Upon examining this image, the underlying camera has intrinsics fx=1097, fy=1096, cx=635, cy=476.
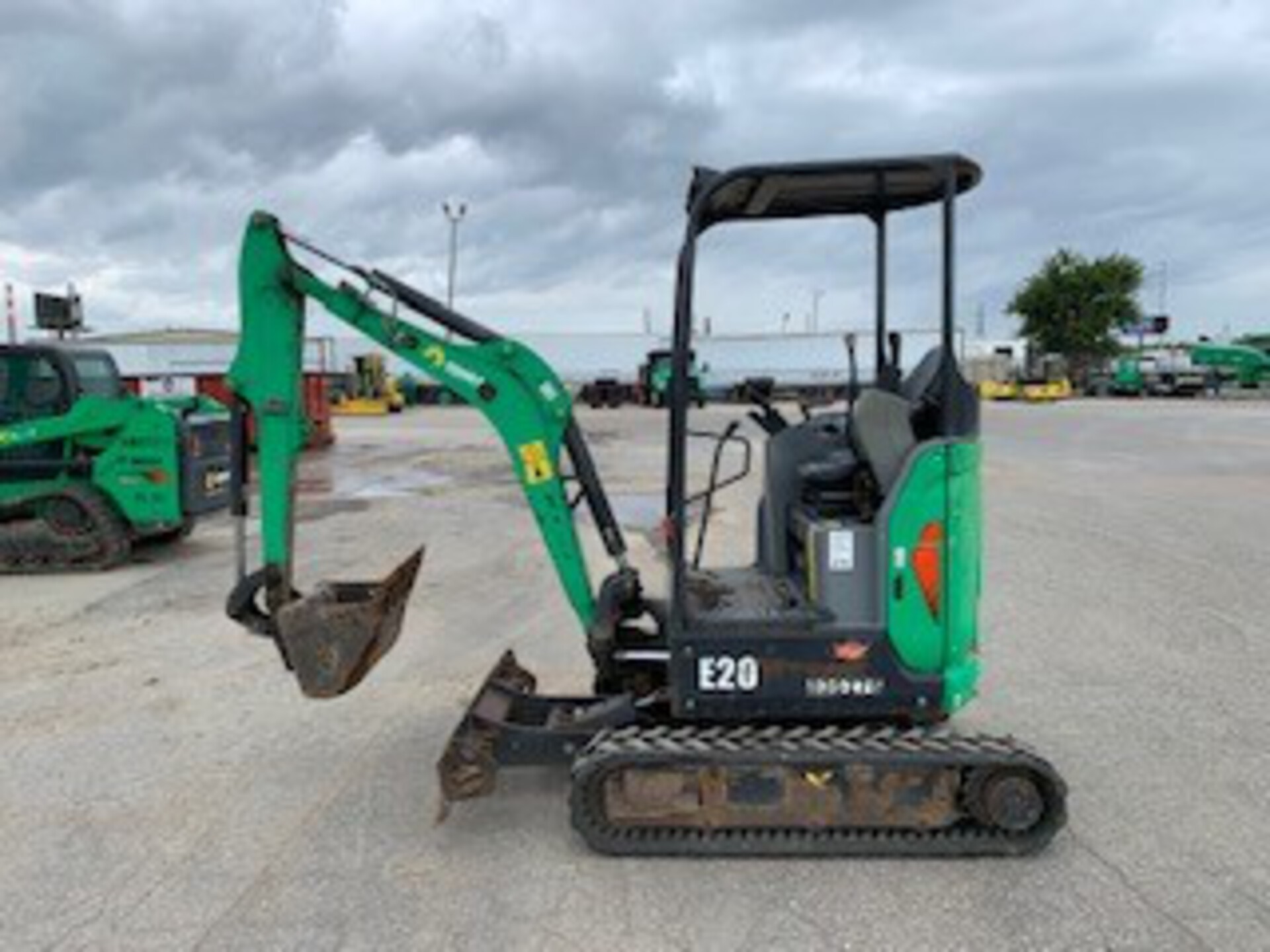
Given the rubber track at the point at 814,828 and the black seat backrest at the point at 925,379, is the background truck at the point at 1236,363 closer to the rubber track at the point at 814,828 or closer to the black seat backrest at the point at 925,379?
the black seat backrest at the point at 925,379

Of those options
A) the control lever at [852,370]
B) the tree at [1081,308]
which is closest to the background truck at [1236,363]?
the tree at [1081,308]

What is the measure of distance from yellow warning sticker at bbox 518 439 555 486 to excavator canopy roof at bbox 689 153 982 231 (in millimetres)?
1129

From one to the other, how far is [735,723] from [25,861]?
2.77 meters

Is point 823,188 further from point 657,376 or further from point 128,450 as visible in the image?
point 657,376

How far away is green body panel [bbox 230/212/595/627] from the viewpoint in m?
4.63

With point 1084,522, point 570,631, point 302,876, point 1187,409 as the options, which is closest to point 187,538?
point 570,631

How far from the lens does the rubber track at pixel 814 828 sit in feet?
13.4

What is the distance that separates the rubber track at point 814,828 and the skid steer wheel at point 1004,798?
0.11 ft

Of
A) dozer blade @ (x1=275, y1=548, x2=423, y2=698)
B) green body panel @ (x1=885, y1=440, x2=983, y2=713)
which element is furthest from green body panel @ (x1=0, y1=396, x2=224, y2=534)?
green body panel @ (x1=885, y1=440, x2=983, y2=713)

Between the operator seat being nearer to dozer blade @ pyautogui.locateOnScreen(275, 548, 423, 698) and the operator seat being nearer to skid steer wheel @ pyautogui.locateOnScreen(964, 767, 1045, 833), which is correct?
skid steer wheel @ pyautogui.locateOnScreen(964, 767, 1045, 833)

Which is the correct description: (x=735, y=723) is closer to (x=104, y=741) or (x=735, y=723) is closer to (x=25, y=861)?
(x=25, y=861)

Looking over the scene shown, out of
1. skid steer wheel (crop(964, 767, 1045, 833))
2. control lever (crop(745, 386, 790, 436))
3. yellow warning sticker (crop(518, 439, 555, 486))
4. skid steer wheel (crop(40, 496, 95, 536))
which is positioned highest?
control lever (crop(745, 386, 790, 436))

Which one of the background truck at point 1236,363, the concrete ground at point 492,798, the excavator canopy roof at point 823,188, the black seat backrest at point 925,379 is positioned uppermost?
the background truck at point 1236,363

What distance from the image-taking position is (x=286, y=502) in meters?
4.86
